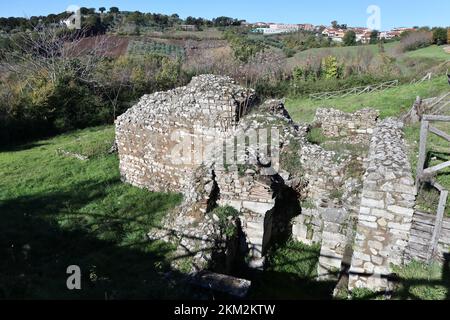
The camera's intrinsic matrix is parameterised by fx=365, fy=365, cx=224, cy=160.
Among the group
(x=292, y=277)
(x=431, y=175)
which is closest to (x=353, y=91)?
(x=431, y=175)

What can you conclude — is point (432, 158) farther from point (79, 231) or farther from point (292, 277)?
point (79, 231)

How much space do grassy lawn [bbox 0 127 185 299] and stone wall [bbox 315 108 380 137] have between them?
8.45 m

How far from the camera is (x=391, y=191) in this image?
591cm

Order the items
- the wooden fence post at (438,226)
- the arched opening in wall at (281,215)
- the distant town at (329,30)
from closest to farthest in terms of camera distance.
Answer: the wooden fence post at (438,226) < the arched opening in wall at (281,215) < the distant town at (329,30)

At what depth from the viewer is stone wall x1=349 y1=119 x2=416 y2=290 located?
588 cm

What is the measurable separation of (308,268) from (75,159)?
12123mm

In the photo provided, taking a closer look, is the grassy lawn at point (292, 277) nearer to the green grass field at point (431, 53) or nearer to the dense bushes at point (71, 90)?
the dense bushes at point (71, 90)

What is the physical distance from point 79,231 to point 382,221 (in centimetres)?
757

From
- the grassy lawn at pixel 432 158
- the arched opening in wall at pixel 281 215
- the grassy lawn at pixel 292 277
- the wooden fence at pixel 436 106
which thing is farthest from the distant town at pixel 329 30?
the grassy lawn at pixel 292 277

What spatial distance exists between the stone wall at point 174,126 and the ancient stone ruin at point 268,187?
0.03 m

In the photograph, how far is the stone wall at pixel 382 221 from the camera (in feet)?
19.3

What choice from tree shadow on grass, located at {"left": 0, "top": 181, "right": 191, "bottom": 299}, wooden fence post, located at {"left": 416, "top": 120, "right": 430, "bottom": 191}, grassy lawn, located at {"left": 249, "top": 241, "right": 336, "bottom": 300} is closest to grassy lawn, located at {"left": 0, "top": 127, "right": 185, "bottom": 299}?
tree shadow on grass, located at {"left": 0, "top": 181, "right": 191, "bottom": 299}

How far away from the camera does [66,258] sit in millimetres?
8422

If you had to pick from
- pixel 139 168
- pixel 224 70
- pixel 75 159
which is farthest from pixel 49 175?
pixel 224 70
